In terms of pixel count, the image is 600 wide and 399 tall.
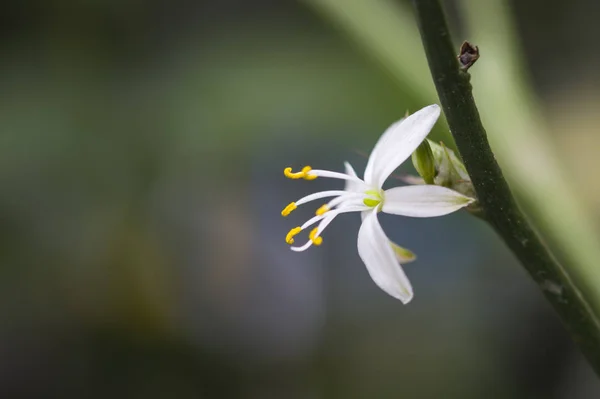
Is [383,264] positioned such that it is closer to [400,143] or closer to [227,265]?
[400,143]

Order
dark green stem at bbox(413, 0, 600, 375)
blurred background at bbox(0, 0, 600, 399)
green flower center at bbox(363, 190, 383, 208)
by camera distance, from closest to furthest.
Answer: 1. dark green stem at bbox(413, 0, 600, 375)
2. green flower center at bbox(363, 190, 383, 208)
3. blurred background at bbox(0, 0, 600, 399)

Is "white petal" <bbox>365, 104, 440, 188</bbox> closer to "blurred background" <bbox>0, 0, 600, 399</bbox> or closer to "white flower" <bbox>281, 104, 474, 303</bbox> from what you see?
"white flower" <bbox>281, 104, 474, 303</bbox>

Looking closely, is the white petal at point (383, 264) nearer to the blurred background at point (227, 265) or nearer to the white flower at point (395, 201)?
the white flower at point (395, 201)

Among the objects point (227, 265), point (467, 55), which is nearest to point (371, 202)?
point (467, 55)

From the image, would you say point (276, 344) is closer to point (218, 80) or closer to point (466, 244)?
point (466, 244)

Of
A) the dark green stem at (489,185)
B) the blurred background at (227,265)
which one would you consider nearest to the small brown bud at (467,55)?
the dark green stem at (489,185)

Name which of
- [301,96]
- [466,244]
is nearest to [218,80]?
[301,96]

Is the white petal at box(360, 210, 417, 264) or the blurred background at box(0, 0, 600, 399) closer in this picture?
the white petal at box(360, 210, 417, 264)

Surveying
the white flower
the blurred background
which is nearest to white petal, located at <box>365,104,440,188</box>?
the white flower
